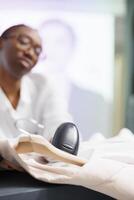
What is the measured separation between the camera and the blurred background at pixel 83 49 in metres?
1.12

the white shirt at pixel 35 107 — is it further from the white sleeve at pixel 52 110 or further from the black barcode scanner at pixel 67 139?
the black barcode scanner at pixel 67 139

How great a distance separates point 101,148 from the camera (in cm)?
42

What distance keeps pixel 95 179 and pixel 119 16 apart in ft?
3.69

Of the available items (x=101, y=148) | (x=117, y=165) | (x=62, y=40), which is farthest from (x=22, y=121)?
(x=62, y=40)

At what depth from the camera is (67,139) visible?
1.31 feet

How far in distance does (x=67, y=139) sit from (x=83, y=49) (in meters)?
0.86

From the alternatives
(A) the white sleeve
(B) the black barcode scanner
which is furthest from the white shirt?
(B) the black barcode scanner

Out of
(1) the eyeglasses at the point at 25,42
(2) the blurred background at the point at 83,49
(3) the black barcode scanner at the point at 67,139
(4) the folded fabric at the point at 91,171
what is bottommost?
(2) the blurred background at the point at 83,49

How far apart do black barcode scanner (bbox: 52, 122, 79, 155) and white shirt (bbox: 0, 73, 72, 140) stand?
0.23 m

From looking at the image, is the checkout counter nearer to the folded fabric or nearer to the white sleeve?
the folded fabric

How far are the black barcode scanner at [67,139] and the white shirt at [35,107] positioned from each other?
0.76 ft

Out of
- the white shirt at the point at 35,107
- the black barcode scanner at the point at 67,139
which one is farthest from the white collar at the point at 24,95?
the black barcode scanner at the point at 67,139

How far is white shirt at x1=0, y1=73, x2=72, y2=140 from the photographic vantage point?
68 centimetres

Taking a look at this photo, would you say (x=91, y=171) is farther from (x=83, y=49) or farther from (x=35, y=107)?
(x=83, y=49)
